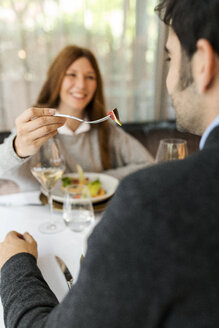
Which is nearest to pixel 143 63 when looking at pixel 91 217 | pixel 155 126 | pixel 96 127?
pixel 155 126

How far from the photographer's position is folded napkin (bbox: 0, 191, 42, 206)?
1104 millimetres

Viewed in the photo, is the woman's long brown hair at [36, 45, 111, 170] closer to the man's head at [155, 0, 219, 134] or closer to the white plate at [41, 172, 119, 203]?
the white plate at [41, 172, 119, 203]

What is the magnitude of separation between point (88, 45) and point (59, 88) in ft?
3.28

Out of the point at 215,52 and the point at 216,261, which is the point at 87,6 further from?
the point at 216,261

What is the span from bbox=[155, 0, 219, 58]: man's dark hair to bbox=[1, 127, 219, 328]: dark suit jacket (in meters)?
0.18

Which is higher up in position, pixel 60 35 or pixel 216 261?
pixel 60 35

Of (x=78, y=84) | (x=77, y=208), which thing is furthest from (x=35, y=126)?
(x=78, y=84)

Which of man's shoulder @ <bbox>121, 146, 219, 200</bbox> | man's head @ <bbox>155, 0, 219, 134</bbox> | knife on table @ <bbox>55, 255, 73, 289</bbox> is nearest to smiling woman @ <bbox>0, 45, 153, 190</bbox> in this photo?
knife on table @ <bbox>55, 255, 73, 289</bbox>

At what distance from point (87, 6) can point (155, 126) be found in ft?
3.58

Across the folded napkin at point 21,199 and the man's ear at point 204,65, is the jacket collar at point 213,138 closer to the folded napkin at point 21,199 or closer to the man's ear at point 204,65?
the man's ear at point 204,65

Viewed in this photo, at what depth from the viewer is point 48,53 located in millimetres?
2430

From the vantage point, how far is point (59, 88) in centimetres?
170

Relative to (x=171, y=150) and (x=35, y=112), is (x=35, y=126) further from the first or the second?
(x=171, y=150)

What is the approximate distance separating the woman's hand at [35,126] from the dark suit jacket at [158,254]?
572 millimetres
